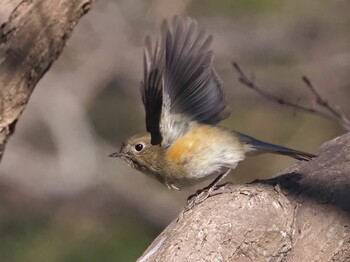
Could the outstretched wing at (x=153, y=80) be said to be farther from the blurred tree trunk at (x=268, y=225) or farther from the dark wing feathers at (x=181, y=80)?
the blurred tree trunk at (x=268, y=225)

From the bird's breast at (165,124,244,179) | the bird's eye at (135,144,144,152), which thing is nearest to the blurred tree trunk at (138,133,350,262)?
the bird's breast at (165,124,244,179)

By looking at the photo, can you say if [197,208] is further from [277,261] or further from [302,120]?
[302,120]

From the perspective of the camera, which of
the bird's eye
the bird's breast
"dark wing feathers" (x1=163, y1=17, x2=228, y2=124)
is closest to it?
"dark wing feathers" (x1=163, y1=17, x2=228, y2=124)

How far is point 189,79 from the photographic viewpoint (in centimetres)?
375

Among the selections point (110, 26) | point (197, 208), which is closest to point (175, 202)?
point (110, 26)

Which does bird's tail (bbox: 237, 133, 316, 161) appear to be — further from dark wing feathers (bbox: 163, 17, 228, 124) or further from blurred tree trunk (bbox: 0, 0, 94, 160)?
blurred tree trunk (bbox: 0, 0, 94, 160)

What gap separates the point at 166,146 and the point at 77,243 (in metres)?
3.47

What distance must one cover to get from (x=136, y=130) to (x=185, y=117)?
3.70 m

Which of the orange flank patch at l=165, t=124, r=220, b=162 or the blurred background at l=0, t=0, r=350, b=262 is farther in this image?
the blurred background at l=0, t=0, r=350, b=262

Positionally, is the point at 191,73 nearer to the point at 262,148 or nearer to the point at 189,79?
the point at 189,79

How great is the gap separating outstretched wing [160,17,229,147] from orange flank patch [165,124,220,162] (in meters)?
0.06

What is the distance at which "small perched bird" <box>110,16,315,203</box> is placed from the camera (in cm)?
369

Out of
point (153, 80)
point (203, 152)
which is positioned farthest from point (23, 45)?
point (203, 152)

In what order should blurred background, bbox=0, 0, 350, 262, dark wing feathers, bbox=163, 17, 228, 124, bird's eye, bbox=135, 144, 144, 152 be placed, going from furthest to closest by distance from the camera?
blurred background, bbox=0, 0, 350, 262 < bird's eye, bbox=135, 144, 144, 152 < dark wing feathers, bbox=163, 17, 228, 124
